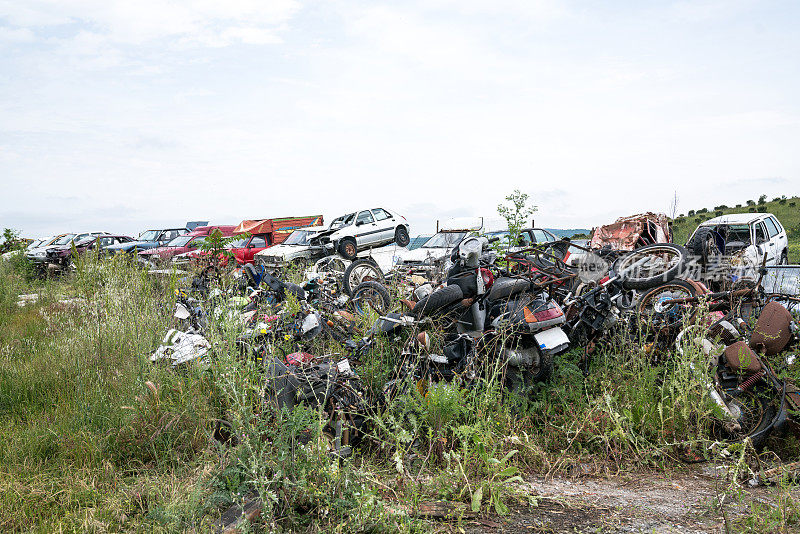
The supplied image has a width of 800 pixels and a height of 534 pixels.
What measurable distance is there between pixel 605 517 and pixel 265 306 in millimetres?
4668

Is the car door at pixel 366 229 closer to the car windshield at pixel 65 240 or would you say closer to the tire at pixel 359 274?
the tire at pixel 359 274

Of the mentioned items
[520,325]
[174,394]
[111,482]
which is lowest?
[111,482]

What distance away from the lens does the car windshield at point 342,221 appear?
18.1 m

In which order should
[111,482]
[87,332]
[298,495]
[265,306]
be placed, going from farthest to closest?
[265,306], [87,332], [111,482], [298,495]

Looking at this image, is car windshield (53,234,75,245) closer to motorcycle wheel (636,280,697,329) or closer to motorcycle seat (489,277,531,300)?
motorcycle seat (489,277,531,300)

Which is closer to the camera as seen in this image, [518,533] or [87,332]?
[518,533]

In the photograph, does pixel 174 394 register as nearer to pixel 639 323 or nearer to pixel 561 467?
pixel 561 467

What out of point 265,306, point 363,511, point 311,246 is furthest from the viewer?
point 311,246

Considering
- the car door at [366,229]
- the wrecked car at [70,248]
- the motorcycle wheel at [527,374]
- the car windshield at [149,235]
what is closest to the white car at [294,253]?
the car door at [366,229]

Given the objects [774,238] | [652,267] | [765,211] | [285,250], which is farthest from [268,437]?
[765,211]

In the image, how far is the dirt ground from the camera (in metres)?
3.02

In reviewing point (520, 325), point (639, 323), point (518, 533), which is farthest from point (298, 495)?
point (639, 323)

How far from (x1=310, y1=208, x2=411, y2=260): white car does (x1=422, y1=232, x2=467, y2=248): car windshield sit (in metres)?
3.19

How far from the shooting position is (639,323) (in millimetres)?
4852
